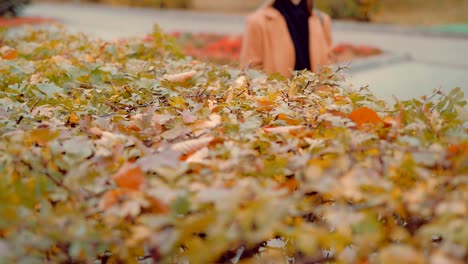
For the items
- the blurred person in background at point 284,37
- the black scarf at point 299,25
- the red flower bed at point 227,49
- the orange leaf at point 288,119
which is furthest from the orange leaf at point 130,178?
the red flower bed at point 227,49

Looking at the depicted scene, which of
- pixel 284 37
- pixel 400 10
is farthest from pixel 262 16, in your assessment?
pixel 400 10

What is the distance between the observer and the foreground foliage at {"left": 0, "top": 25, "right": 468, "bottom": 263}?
1459 millimetres

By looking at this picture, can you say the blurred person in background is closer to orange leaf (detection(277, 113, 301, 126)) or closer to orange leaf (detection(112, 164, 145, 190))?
orange leaf (detection(277, 113, 301, 126))

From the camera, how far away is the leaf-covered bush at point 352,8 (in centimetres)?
2278

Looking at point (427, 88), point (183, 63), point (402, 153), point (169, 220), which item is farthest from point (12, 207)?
point (427, 88)

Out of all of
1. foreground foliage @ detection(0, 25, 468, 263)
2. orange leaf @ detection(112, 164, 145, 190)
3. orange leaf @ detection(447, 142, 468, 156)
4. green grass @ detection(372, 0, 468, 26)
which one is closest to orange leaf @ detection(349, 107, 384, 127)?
foreground foliage @ detection(0, 25, 468, 263)

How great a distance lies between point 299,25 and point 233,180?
4.14 m

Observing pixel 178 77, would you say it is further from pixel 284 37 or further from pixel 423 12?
pixel 423 12

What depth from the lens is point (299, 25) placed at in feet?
18.4

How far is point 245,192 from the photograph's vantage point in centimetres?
150

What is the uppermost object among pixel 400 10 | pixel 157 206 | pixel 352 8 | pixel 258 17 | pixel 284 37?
pixel 157 206

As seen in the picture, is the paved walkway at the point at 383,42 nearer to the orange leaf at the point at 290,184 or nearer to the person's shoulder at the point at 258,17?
the person's shoulder at the point at 258,17

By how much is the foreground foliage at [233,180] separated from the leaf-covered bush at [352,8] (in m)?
21.1

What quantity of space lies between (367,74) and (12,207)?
1124 centimetres
